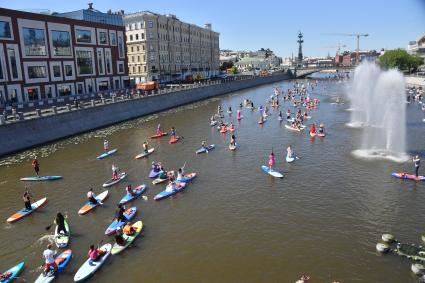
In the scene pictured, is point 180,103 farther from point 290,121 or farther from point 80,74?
point 290,121

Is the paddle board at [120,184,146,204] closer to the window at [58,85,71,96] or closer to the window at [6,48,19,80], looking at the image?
the window at [6,48,19,80]

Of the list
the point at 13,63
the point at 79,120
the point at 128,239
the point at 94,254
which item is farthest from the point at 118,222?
the point at 13,63

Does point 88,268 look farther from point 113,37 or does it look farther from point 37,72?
point 113,37

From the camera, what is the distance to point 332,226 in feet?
73.5

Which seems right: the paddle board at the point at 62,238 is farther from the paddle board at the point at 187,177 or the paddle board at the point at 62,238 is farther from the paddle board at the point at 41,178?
the paddle board at the point at 41,178

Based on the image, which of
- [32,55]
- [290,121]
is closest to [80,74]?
[32,55]

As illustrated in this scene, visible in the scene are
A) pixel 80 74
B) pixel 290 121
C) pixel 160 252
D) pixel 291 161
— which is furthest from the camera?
pixel 80 74

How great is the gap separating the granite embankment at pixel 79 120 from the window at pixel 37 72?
48.0ft

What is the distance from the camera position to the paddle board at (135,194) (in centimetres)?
2693

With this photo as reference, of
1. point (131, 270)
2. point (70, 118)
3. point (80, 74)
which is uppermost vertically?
point (80, 74)

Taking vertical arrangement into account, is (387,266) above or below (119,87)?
below

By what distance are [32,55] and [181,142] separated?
1355 inches

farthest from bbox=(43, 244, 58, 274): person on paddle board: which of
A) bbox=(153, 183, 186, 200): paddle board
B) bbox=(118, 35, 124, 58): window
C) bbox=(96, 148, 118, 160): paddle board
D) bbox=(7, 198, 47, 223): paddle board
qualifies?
bbox=(118, 35, 124, 58): window

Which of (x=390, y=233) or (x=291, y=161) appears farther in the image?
(x=291, y=161)
